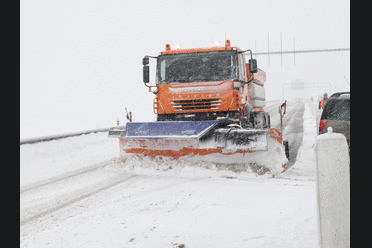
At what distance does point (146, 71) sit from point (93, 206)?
4937mm

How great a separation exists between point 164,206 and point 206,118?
13.0 ft

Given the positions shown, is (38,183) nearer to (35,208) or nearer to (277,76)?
(35,208)

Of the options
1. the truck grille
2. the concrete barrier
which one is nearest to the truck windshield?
the truck grille

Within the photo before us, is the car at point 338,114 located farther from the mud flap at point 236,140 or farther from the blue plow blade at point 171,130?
the blue plow blade at point 171,130

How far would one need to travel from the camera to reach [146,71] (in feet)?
29.8

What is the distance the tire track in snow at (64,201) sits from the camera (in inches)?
180

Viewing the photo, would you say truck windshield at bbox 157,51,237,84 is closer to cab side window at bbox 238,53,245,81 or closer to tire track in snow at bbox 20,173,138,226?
cab side window at bbox 238,53,245,81

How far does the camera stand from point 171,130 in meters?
7.04

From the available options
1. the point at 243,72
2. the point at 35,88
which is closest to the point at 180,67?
the point at 243,72

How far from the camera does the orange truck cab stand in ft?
27.2

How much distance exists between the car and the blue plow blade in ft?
7.68

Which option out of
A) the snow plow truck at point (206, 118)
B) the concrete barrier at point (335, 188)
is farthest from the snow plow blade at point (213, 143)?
the concrete barrier at point (335, 188)

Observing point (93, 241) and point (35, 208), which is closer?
point (93, 241)
